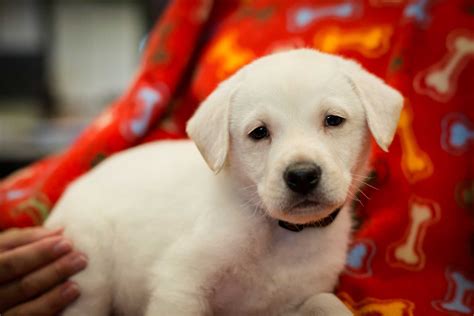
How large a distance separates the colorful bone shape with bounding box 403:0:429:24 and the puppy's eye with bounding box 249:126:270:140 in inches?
29.6

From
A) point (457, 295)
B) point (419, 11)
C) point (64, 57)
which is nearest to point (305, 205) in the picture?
point (457, 295)

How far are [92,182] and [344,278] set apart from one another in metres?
0.77

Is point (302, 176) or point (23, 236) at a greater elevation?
point (302, 176)

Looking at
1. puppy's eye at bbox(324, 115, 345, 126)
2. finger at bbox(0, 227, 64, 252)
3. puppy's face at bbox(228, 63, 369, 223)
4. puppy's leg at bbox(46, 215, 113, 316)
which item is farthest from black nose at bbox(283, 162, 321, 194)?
finger at bbox(0, 227, 64, 252)

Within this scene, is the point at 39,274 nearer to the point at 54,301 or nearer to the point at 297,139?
the point at 54,301


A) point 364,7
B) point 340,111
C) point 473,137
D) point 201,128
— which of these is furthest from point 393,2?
point 201,128

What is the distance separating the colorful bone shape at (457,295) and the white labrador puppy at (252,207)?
0.27 meters

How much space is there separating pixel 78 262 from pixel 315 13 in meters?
1.14

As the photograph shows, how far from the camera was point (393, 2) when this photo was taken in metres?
1.76

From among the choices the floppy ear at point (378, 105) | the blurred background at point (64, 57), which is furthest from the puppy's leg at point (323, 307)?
the blurred background at point (64, 57)

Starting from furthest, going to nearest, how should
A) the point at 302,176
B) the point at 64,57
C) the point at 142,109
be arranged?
1. the point at 64,57
2. the point at 142,109
3. the point at 302,176

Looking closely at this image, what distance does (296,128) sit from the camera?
1179 millimetres

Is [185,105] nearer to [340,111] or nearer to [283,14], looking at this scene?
[283,14]

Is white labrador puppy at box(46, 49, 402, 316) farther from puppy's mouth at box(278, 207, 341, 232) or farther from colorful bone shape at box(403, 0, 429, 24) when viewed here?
colorful bone shape at box(403, 0, 429, 24)
